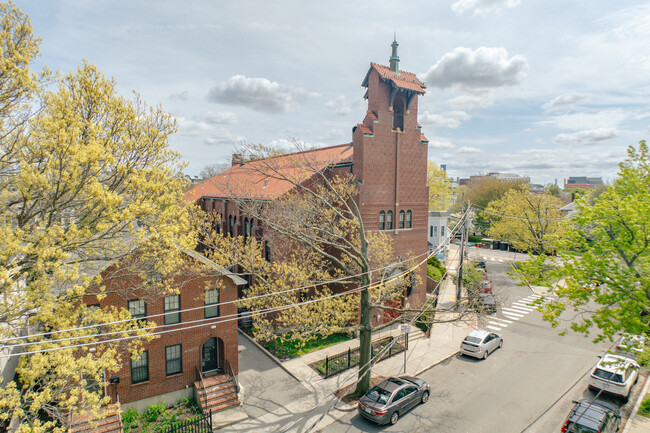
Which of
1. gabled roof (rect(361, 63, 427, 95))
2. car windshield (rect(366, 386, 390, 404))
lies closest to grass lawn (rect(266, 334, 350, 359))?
car windshield (rect(366, 386, 390, 404))

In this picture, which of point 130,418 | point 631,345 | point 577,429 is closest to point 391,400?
point 577,429

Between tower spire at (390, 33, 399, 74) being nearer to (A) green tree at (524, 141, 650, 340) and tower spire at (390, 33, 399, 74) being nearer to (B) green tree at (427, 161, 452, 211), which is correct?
(A) green tree at (524, 141, 650, 340)

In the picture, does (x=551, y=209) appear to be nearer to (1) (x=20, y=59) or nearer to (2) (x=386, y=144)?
(2) (x=386, y=144)

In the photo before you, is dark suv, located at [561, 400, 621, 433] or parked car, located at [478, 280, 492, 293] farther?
parked car, located at [478, 280, 492, 293]

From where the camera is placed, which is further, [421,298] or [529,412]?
[421,298]

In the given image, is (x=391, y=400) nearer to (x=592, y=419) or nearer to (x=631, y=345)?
(x=592, y=419)

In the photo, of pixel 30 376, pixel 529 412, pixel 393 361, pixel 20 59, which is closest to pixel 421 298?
pixel 393 361
